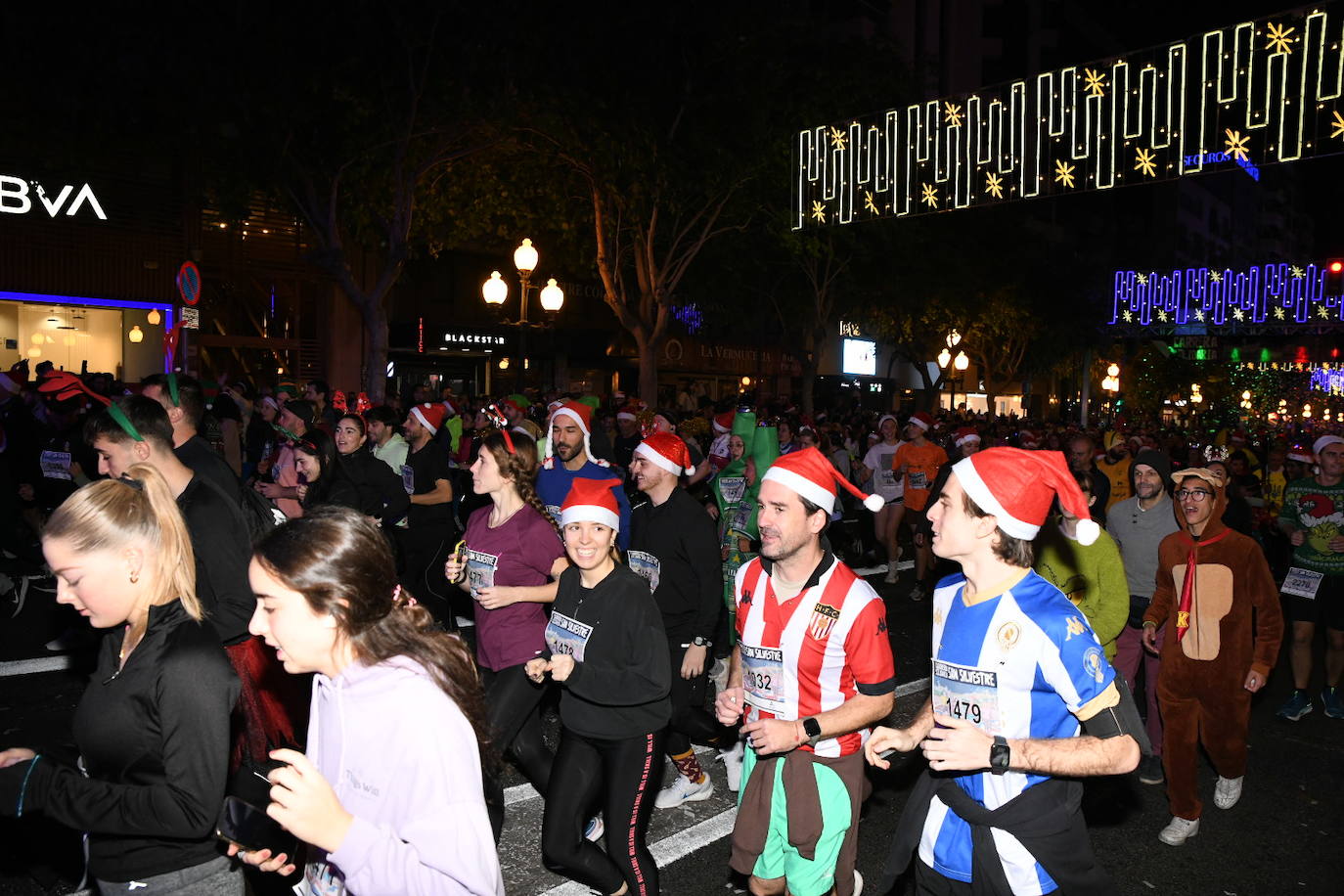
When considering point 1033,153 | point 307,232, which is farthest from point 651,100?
point 307,232

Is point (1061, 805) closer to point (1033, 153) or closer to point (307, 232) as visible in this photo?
point (1033, 153)

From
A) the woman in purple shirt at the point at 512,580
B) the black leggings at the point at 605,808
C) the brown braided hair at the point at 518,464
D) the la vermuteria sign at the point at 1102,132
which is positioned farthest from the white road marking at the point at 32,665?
the la vermuteria sign at the point at 1102,132

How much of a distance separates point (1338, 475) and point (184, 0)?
18.3m

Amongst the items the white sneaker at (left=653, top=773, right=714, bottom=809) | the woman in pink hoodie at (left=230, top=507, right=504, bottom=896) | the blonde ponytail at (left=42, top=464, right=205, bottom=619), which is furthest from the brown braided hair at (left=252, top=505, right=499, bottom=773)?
the white sneaker at (left=653, top=773, right=714, bottom=809)

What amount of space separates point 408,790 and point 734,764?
4048 mm

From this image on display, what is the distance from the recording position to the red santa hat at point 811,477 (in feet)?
13.0

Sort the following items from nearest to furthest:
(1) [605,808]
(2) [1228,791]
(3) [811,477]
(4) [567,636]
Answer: (3) [811,477]
(1) [605,808]
(4) [567,636]
(2) [1228,791]

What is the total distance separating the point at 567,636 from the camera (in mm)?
4363

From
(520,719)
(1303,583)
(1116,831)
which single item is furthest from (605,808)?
(1303,583)

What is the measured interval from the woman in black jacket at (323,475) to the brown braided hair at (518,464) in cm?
250

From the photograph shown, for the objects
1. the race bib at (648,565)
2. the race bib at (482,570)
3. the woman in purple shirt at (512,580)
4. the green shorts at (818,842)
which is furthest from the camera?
the race bib at (648,565)

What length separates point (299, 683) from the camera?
488cm

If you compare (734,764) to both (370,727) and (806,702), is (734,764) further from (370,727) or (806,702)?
(370,727)

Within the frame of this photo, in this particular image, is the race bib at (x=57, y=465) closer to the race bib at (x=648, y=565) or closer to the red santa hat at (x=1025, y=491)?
the race bib at (x=648, y=565)
